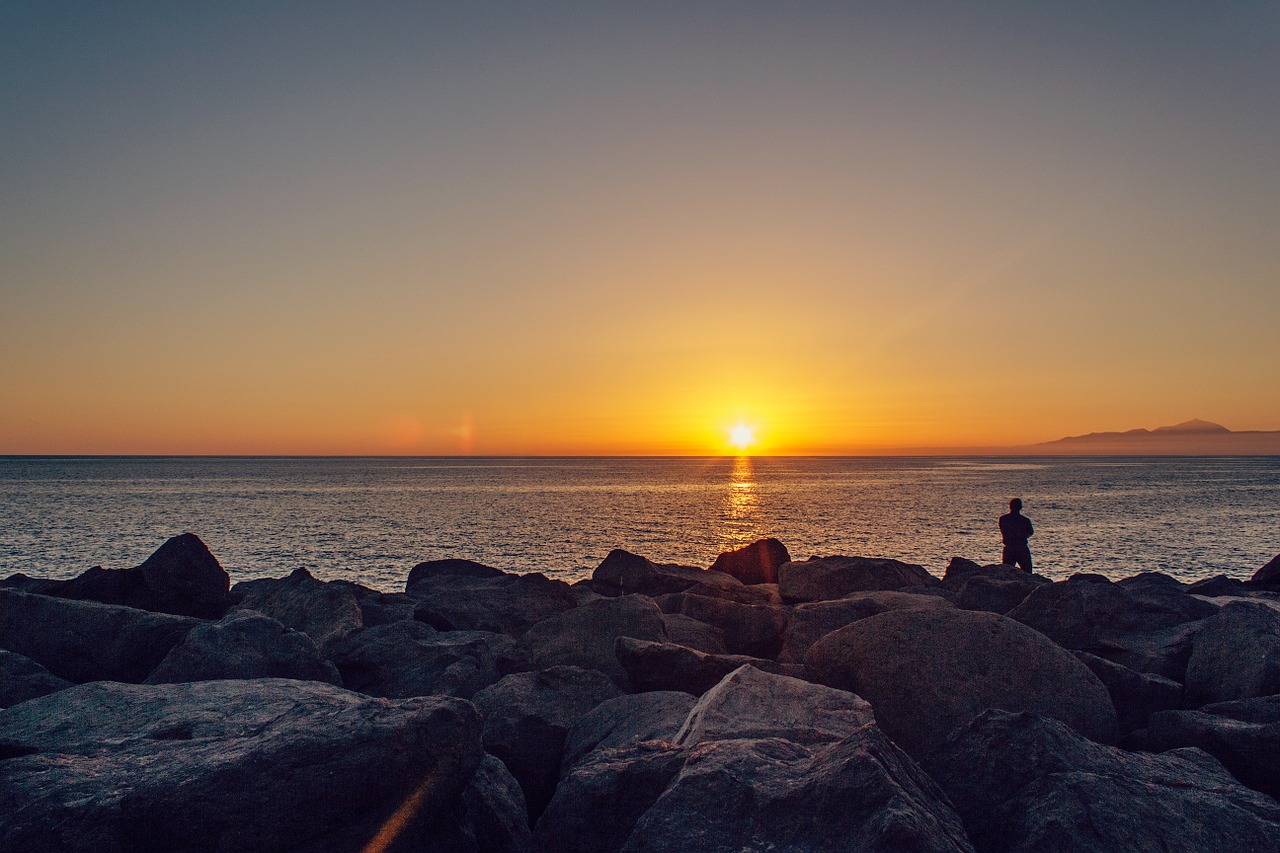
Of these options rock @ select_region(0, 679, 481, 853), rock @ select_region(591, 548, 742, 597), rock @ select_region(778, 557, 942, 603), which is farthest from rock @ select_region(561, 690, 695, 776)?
rock @ select_region(591, 548, 742, 597)

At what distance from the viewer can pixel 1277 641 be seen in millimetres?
7508

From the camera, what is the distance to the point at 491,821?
5039 mm

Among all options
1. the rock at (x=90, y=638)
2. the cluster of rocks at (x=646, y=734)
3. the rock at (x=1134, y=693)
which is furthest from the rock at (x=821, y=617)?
the rock at (x=90, y=638)

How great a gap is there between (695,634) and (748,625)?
3.27 feet

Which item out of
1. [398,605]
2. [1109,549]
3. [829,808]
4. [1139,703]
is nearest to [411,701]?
[829,808]

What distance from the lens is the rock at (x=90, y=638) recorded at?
822 cm

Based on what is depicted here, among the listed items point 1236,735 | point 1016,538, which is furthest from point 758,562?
point 1236,735

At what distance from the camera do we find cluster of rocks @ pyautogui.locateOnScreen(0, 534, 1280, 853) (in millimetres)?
3980

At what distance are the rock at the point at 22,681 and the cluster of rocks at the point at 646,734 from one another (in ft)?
0.08

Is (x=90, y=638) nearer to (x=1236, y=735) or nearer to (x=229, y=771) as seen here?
(x=229, y=771)

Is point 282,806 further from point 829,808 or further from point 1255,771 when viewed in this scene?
point 1255,771

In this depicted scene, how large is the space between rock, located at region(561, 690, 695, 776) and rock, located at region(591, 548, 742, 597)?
951 centimetres

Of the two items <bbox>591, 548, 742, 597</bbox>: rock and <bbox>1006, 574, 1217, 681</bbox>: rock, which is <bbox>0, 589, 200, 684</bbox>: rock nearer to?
<bbox>591, 548, 742, 597</bbox>: rock

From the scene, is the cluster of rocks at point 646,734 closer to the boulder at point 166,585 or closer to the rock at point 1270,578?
the boulder at point 166,585
